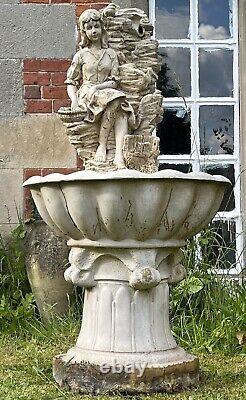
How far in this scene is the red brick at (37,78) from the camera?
5.84 m

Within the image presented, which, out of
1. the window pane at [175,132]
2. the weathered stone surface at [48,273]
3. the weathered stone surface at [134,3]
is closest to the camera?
the weathered stone surface at [48,273]

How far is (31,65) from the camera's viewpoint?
586cm

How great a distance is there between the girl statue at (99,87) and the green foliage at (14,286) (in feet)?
5.62

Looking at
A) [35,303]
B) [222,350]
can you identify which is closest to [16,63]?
[35,303]

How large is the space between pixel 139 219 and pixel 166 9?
10.8ft

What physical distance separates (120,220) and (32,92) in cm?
267

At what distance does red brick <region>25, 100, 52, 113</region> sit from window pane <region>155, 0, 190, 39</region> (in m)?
1.12

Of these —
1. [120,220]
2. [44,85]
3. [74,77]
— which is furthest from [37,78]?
[120,220]

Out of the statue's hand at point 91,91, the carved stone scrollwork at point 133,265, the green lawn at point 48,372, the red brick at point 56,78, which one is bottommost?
the green lawn at point 48,372

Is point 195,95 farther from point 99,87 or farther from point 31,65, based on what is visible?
point 99,87

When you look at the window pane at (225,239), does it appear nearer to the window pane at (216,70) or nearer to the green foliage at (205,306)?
the green foliage at (205,306)

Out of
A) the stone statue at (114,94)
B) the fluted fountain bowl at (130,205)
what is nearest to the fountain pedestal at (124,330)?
the fluted fountain bowl at (130,205)

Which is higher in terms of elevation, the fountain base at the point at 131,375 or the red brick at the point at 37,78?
the red brick at the point at 37,78

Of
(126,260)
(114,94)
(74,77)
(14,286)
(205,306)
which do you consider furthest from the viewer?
(14,286)
